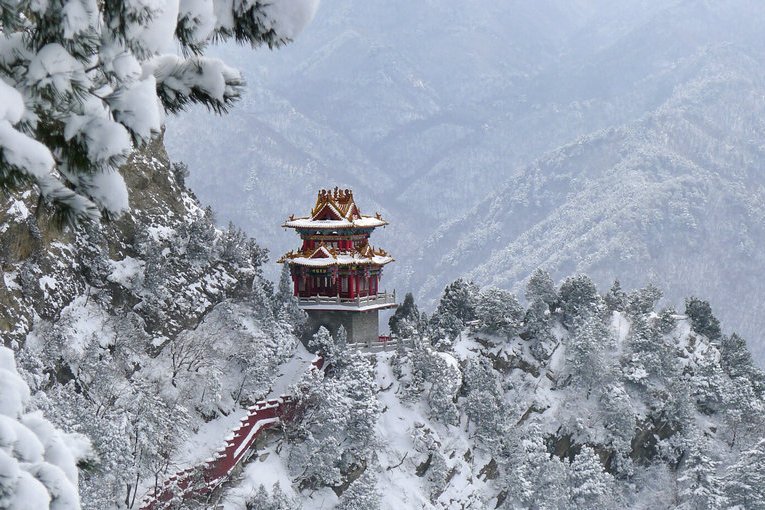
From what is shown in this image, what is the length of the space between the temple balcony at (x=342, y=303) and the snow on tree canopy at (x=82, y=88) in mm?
46434

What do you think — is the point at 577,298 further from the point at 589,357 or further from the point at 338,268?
the point at 338,268

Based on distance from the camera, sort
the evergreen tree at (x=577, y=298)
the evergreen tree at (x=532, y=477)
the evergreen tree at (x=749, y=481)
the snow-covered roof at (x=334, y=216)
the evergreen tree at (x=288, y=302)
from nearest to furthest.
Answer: the evergreen tree at (x=288, y=302), the evergreen tree at (x=532, y=477), the snow-covered roof at (x=334, y=216), the evergreen tree at (x=749, y=481), the evergreen tree at (x=577, y=298)

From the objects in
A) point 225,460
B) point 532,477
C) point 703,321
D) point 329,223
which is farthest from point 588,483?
point 225,460

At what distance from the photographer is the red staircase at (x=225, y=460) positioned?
40.8 meters

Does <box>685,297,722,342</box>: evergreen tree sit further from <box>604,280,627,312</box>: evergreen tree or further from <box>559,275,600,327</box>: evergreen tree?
<box>559,275,600,327</box>: evergreen tree

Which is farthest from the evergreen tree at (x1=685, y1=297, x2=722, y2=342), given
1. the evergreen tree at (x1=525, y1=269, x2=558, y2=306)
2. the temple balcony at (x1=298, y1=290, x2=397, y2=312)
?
the temple balcony at (x1=298, y1=290, x2=397, y2=312)

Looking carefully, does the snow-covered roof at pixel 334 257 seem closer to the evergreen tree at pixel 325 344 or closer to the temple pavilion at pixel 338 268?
the temple pavilion at pixel 338 268

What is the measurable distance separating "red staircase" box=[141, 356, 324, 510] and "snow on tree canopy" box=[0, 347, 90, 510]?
32556mm

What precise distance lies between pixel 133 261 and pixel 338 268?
10104 millimetres

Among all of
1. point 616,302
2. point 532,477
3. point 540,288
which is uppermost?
point 616,302

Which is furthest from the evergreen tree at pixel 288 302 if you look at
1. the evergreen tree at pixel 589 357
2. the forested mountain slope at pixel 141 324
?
the evergreen tree at pixel 589 357

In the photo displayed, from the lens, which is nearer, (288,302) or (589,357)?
(288,302)

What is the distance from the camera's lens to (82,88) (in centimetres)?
802

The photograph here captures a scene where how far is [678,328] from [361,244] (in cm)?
2247
